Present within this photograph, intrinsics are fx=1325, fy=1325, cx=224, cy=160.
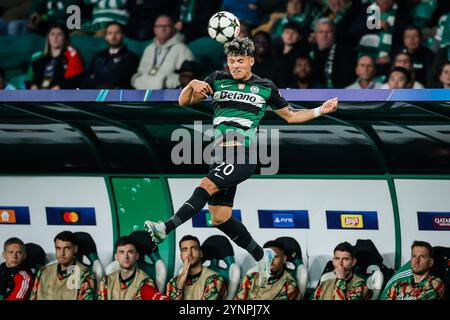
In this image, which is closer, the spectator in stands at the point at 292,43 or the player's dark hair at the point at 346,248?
the player's dark hair at the point at 346,248

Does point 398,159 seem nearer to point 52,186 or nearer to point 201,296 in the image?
point 201,296

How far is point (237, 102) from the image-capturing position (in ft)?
36.2

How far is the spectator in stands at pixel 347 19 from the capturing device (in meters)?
14.8

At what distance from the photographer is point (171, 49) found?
1500 centimetres

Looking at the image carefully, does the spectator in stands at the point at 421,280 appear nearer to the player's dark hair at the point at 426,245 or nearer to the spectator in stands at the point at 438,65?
the player's dark hair at the point at 426,245

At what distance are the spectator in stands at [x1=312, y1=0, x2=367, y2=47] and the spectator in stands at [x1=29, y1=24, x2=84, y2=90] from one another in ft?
9.13

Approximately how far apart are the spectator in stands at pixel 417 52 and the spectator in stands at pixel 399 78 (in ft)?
2.16

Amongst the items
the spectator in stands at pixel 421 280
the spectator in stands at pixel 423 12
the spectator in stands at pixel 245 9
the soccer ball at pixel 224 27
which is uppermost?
the spectator in stands at pixel 245 9

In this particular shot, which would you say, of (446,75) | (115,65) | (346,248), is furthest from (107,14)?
(446,75)

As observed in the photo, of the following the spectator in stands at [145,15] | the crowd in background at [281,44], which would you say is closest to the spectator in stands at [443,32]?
the crowd in background at [281,44]

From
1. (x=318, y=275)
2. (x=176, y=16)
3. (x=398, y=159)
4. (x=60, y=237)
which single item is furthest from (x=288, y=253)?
(x=176, y=16)

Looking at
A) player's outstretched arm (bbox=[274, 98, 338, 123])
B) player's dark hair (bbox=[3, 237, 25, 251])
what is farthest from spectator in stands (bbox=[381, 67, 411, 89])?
player's dark hair (bbox=[3, 237, 25, 251])

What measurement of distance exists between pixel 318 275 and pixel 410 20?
3051mm
